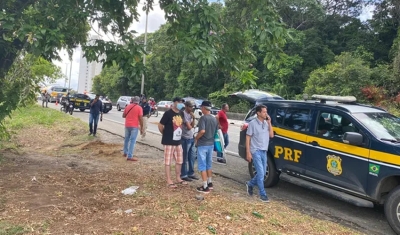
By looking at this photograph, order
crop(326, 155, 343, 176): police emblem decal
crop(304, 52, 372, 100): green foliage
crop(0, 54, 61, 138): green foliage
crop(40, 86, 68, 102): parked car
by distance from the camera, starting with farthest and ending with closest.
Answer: crop(40, 86, 68, 102): parked car
crop(304, 52, 372, 100): green foliage
crop(0, 54, 61, 138): green foliage
crop(326, 155, 343, 176): police emblem decal

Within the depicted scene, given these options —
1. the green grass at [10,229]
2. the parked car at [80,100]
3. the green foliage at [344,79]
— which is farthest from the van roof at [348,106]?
the parked car at [80,100]

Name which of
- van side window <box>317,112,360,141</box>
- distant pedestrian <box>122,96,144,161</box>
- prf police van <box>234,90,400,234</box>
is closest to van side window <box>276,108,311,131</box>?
prf police van <box>234,90,400,234</box>

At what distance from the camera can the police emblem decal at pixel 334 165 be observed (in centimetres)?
570

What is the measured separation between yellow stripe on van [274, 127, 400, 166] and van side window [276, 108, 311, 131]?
0.42 feet

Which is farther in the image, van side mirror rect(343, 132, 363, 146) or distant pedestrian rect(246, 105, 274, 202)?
distant pedestrian rect(246, 105, 274, 202)

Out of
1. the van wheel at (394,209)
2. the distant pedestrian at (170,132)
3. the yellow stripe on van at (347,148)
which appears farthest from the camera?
the distant pedestrian at (170,132)

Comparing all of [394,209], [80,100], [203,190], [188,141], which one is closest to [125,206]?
[203,190]

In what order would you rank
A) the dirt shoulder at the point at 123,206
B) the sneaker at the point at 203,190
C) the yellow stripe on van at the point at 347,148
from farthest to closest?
Answer: the sneaker at the point at 203,190, the yellow stripe on van at the point at 347,148, the dirt shoulder at the point at 123,206

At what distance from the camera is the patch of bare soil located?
14.8 feet

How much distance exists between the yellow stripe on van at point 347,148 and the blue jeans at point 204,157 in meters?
1.57

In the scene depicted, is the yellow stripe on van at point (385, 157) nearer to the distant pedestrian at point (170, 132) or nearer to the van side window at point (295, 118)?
the van side window at point (295, 118)

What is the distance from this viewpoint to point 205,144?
628 centimetres

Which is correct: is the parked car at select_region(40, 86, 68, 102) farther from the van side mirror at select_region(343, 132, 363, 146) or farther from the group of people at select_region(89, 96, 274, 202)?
the van side mirror at select_region(343, 132, 363, 146)

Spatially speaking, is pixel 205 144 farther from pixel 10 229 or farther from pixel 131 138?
pixel 131 138
